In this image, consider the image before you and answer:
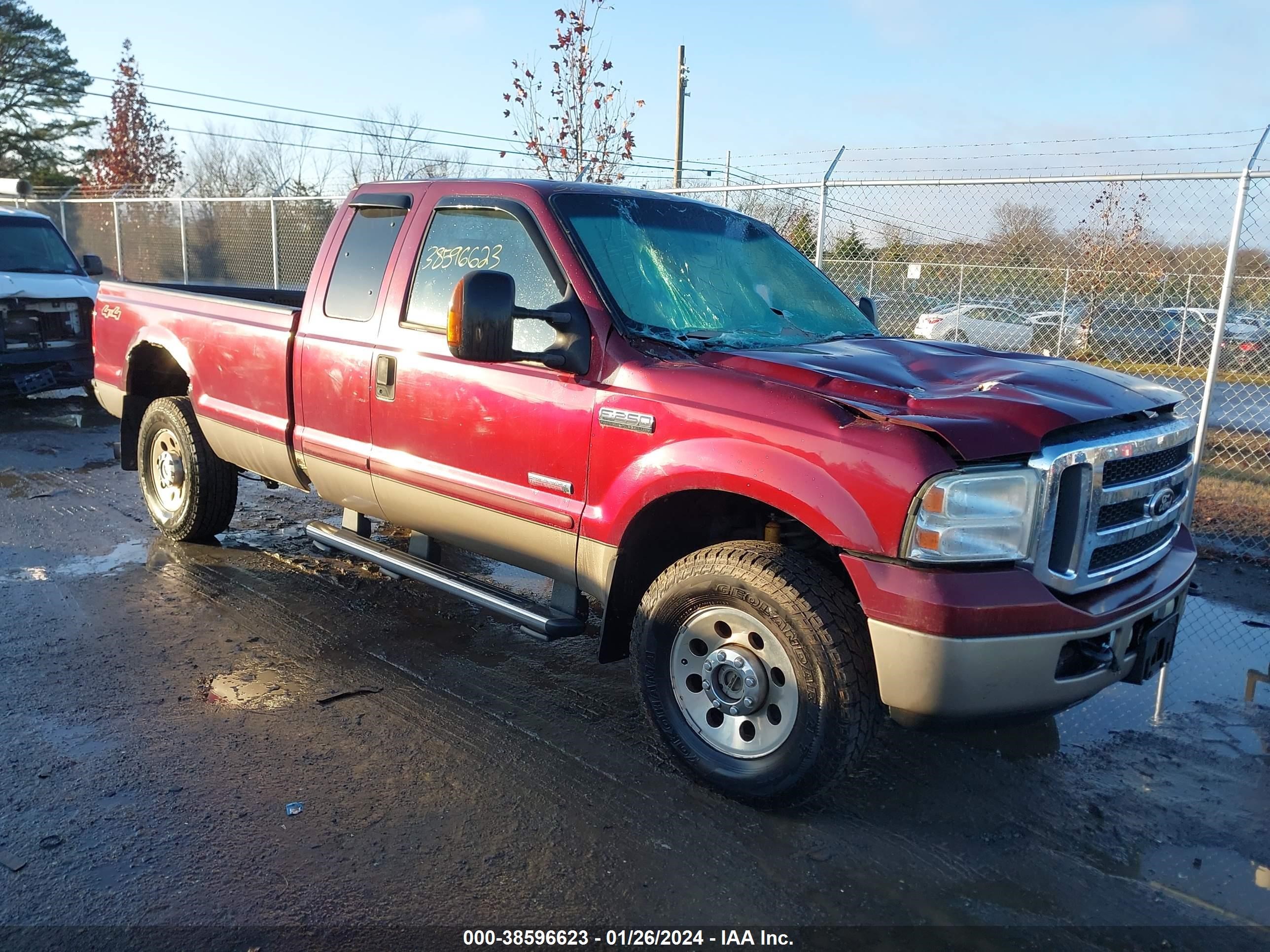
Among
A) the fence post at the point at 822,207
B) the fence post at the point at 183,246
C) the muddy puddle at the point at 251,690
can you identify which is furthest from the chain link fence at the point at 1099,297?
the fence post at the point at 183,246

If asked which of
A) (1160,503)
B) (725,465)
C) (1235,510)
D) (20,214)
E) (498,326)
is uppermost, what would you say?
(20,214)

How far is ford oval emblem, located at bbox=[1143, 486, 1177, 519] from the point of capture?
332cm

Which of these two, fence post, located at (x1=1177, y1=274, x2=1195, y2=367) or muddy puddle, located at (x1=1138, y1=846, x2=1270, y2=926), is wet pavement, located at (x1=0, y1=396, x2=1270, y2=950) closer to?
muddy puddle, located at (x1=1138, y1=846, x2=1270, y2=926)

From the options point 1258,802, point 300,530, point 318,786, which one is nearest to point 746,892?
point 318,786

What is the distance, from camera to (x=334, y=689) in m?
4.21

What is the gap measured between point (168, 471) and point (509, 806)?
398 cm

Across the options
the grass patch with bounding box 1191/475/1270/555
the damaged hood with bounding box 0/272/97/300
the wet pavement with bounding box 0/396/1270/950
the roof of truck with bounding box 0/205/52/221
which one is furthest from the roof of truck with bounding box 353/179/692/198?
the roof of truck with bounding box 0/205/52/221

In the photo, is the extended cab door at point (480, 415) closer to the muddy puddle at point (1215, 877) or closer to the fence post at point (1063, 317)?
the muddy puddle at point (1215, 877)

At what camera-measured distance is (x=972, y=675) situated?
9.35 ft

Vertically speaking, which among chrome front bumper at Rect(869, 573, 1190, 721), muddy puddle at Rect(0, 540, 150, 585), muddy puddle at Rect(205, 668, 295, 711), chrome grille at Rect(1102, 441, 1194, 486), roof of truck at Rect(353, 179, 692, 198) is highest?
roof of truck at Rect(353, 179, 692, 198)

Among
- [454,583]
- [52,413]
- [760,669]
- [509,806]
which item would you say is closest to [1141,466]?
[760,669]

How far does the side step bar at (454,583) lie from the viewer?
3.79 metres

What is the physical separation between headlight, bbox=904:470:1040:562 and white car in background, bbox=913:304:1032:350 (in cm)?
825

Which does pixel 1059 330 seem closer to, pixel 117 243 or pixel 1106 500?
pixel 1106 500
